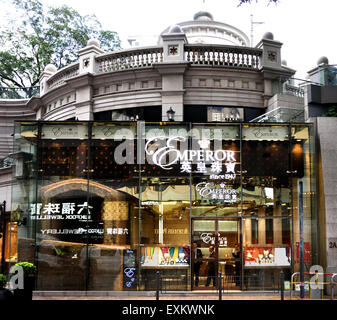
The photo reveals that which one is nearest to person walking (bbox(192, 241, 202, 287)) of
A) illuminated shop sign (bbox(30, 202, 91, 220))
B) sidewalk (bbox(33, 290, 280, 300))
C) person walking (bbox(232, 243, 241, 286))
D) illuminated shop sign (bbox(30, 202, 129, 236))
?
sidewalk (bbox(33, 290, 280, 300))

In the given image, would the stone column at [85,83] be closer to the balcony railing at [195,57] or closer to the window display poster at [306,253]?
the balcony railing at [195,57]

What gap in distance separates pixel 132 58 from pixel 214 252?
31.9 feet

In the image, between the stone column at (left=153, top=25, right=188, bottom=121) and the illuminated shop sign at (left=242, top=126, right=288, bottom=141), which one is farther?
the stone column at (left=153, top=25, right=188, bottom=121)

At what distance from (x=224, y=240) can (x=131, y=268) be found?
3.73 metres

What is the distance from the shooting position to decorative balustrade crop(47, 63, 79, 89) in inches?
871

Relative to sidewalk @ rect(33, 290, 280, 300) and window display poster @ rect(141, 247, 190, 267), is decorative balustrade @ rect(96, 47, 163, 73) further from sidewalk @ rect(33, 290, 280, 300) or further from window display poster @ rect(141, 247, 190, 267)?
sidewalk @ rect(33, 290, 280, 300)

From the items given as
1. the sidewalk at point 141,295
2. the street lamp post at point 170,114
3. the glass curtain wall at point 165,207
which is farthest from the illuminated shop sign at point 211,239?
the street lamp post at point 170,114

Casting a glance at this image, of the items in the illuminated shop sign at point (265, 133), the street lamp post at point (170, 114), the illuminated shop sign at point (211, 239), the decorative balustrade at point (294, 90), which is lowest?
the illuminated shop sign at point (211, 239)

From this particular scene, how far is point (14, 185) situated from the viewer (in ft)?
59.1

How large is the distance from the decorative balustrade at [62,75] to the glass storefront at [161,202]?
202 inches

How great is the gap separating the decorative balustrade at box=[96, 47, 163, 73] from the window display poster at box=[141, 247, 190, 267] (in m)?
8.49

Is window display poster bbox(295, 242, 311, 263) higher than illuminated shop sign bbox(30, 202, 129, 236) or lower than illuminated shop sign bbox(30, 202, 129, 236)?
lower

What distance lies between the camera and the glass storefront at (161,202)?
1703 cm

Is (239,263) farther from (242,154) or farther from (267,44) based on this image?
(267,44)
